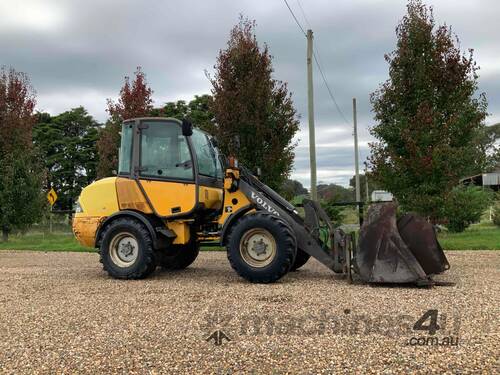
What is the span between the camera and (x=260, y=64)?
43.6ft

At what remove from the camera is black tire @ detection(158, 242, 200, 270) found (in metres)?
9.40

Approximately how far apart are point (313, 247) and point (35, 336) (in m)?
4.06

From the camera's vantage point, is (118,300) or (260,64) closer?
(118,300)

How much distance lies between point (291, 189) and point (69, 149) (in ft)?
97.5

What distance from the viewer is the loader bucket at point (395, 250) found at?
680cm

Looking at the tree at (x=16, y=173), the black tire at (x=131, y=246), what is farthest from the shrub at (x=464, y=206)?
the tree at (x=16, y=173)

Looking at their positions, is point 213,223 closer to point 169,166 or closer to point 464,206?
point 169,166

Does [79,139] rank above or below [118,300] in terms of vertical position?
above

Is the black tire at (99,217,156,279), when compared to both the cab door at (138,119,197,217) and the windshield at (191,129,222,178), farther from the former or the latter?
the windshield at (191,129,222,178)

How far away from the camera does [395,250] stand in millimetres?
6852

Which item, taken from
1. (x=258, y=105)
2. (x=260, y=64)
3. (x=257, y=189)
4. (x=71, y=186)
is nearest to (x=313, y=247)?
(x=257, y=189)

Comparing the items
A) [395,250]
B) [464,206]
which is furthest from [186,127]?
[464,206]

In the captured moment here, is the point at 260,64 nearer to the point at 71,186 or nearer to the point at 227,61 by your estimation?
the point at 227,61

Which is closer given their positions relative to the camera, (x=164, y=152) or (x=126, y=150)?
(x=164, y=152)
